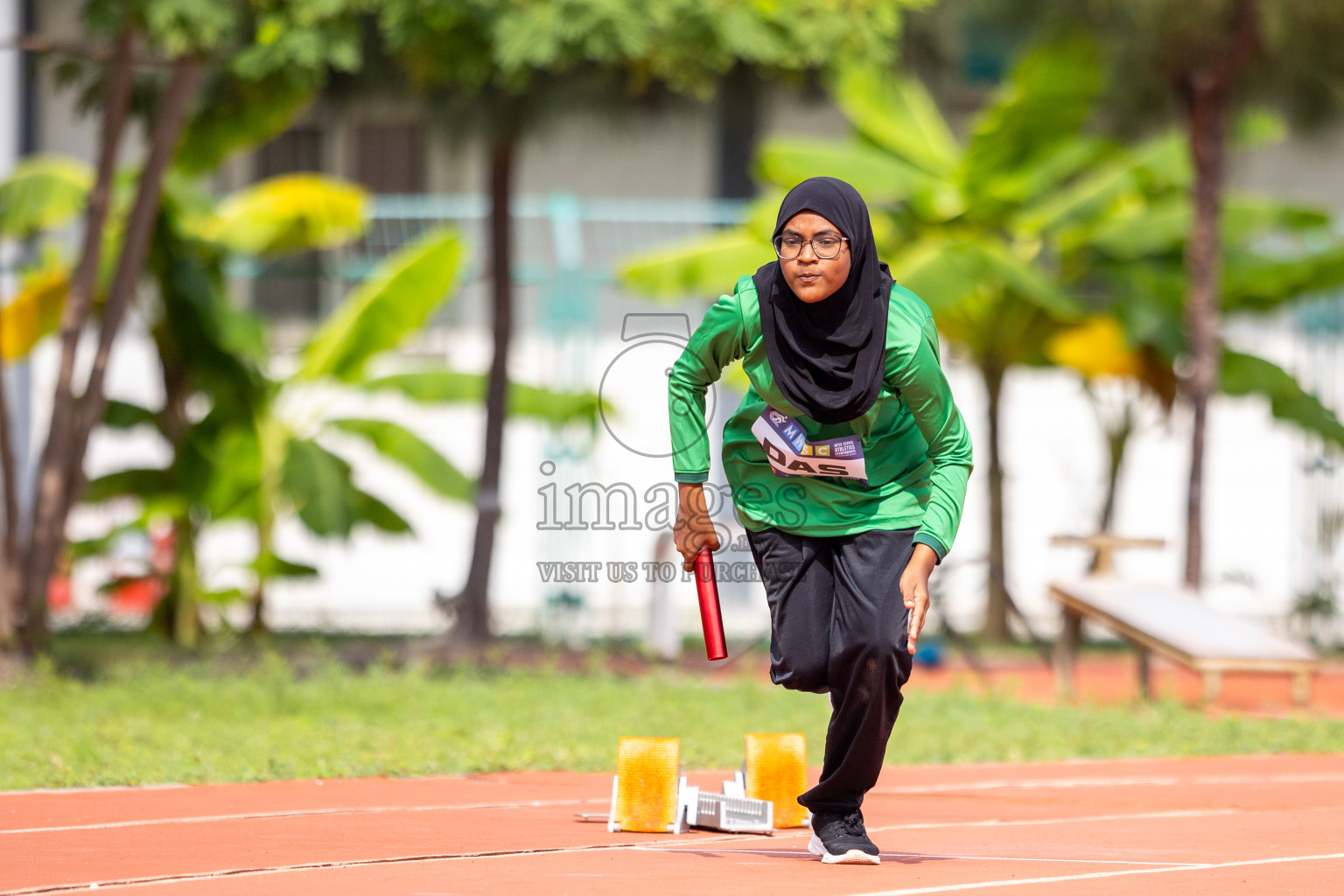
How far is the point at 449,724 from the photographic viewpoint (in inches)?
306

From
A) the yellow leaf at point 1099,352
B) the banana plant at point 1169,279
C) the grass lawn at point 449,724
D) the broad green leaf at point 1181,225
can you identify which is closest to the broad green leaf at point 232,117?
the grass lawn at point 449,724

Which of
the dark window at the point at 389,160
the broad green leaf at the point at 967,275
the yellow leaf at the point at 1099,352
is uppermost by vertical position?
the dark window at the point at 389,160

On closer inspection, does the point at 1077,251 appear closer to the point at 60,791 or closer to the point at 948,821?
the point at 948,821

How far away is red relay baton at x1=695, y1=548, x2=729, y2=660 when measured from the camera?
14.2 ft

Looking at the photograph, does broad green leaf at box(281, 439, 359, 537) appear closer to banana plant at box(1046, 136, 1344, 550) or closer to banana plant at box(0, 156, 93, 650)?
banana plant at box(0, 156, 93, 650)

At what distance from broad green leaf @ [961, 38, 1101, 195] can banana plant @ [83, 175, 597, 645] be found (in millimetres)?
3722

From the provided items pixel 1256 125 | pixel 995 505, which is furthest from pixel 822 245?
pixel 995 505

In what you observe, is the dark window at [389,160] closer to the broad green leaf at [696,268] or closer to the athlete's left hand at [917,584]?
the broad green leaf at [696,268]

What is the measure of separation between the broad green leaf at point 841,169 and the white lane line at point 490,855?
8364 mm

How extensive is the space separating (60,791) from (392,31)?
4720 millimetres

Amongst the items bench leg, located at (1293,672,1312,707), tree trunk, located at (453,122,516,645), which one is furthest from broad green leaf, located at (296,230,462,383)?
bench leg, located at (1293,672,1312,707)

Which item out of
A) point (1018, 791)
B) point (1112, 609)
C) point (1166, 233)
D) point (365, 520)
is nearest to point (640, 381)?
point (365, 520)

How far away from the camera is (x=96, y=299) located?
1266 cm

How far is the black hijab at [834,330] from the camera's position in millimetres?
4062
